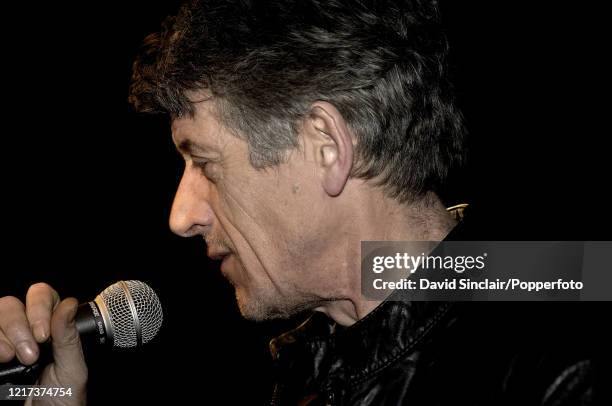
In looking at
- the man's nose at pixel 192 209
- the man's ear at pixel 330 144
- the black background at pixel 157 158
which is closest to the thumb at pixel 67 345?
the man's nose at pixel 192 209

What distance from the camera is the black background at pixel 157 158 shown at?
2.67 m

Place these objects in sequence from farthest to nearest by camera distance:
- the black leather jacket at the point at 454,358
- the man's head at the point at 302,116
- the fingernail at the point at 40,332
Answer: the fingernail at the point at 40,332, the man's head at the point at 302,116, the black leather jacket at the point at 454,358

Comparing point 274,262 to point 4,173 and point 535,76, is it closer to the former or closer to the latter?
point 535,76

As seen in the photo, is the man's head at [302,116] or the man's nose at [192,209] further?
the man's nose at [192,209]

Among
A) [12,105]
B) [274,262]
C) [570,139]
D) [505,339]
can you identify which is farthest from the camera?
[12,105]

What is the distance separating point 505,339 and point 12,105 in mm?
2664

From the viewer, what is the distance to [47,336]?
5.49ft

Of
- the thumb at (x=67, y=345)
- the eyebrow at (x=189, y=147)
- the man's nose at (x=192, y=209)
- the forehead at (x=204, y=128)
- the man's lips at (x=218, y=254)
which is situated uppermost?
the forehead at (x=204, y=128)

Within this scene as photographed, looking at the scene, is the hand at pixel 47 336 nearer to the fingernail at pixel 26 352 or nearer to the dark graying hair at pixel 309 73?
the fingernail at pixel 26 352

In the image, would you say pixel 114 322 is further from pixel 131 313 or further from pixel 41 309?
pixel 41 309

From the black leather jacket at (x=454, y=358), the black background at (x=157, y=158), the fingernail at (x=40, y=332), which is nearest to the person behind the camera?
the black leather jacket at (x=454, y=358)

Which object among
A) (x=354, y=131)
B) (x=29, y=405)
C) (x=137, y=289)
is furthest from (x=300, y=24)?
(x=29, y=405)

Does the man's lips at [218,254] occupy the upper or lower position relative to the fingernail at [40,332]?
upper

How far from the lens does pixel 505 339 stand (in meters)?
1.28
